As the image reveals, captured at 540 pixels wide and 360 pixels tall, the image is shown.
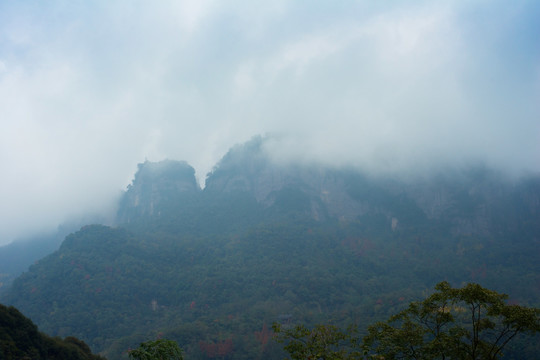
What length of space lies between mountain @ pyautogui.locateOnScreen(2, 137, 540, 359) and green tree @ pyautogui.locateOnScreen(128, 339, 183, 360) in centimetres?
6069

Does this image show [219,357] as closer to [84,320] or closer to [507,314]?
[84,320]

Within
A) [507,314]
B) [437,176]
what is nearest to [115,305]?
[507,314]

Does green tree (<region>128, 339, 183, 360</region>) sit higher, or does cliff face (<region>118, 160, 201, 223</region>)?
cliff face (<region>118, 160, 201, 223</region>)

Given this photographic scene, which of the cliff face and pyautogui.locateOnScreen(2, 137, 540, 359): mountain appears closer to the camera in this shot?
pyautogui.locateOnScreen(2, 137, 540, 359): mountain

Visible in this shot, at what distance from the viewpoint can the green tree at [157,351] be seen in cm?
1989

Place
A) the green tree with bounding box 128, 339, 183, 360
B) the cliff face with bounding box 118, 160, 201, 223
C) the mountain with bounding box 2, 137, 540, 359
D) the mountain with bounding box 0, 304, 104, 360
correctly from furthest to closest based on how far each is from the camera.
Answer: the cliff face with bounding box 118, 160, 201, 223, the mountain with bounding box 2, 137, 540, 359, the mountain with bounding box 0, 304, 104, 360, the green tree with bounding box 128, 339, 183, 360

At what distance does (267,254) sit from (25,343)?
90097 millimetres

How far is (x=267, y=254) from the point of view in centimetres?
12850

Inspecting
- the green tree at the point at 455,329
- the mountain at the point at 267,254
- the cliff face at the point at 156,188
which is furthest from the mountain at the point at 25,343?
the cliff face at the point at 156,188

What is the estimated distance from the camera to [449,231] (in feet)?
462

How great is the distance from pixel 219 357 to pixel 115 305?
4019 centimetres

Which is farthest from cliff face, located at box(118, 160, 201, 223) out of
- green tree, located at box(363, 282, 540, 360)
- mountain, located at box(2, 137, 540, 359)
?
green tree, located at box(363, 282, 540, 360)

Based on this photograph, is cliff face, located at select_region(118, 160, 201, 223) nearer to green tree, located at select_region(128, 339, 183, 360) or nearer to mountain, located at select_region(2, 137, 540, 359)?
mountain, located at select_region(2, 137, 540, 359)

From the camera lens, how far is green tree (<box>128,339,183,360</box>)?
65.3 ft
